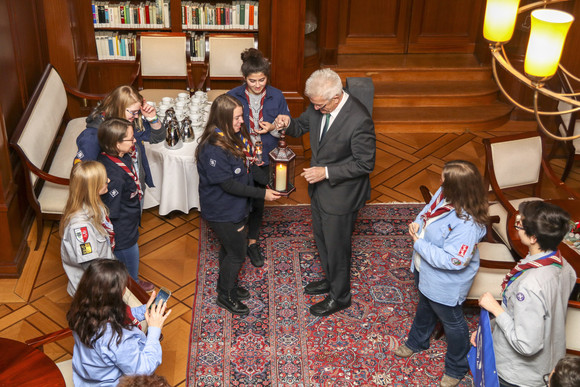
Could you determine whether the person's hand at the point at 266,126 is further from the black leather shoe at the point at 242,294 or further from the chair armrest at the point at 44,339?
the chair armrest at the point at 44,339

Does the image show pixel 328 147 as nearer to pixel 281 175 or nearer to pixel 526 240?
pixel 281 175

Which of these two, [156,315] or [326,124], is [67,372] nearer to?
[156,315]

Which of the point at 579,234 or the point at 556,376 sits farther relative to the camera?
the point at 579,234

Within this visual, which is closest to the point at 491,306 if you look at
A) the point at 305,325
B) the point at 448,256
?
the point at 448,256

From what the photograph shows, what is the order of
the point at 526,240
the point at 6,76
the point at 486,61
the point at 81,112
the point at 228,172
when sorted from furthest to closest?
the point at 486,61
the point at 81,112
the point at 6,76
the point at 228,172
the point at 526,240

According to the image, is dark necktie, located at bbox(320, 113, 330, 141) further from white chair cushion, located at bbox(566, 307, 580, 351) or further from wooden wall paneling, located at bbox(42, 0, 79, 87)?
wooden wall paneling, located at bbox(42, 0, 79, 87)

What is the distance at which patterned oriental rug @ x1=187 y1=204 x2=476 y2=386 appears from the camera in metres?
4.19

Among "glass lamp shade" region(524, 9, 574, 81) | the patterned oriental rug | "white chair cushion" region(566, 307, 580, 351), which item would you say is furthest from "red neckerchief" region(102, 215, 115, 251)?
"white chair cushion" region(566, 307, 580, 351)

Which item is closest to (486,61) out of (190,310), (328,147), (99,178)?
(328,147)

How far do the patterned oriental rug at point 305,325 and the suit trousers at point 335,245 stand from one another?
0.76 ft

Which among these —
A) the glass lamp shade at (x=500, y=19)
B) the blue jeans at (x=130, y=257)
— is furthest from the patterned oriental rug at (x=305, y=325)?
the glass lamp shade at (x=500, y=19)

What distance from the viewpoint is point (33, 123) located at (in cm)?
517

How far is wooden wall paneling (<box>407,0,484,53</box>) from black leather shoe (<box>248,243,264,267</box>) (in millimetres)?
4195

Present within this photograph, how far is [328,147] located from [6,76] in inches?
105
